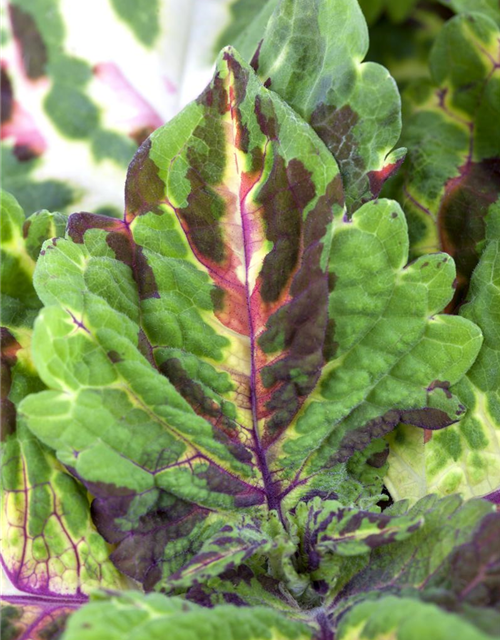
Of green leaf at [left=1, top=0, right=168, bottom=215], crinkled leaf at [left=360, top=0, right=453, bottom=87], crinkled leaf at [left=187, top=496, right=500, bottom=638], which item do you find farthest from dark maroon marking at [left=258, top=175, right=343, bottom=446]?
crinkled leaf at [left=360, top=0, right=453, bottom=87]

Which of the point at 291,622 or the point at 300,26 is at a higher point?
the point at 300,26

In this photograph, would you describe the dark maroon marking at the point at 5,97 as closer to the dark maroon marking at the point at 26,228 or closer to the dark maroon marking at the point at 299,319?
the dark maroon marking at the point at 26,228

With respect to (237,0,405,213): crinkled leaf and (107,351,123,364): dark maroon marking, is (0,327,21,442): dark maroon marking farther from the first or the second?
(237,0,405,213): crinkled leaf

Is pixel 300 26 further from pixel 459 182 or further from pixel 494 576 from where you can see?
pixel 494 576

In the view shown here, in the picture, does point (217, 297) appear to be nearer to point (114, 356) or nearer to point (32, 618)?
point (114, 356)

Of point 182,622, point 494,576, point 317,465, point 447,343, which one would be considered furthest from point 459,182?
point 182,622

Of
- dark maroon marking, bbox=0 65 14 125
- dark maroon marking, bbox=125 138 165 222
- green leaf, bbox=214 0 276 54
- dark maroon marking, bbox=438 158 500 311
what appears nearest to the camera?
dark maroon marking, bbox=125 138 165 222
